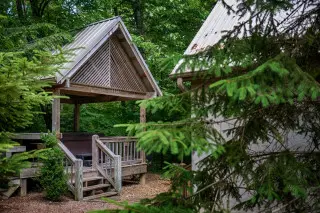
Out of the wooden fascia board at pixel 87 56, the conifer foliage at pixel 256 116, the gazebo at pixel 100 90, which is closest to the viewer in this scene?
the conifer foliage at pixel 256 116

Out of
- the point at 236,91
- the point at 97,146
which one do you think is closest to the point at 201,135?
the point at 236,91

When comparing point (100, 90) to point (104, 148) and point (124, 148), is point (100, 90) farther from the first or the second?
point (124, 148)

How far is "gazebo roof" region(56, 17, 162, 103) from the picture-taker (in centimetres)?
1048

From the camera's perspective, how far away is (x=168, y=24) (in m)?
17.0

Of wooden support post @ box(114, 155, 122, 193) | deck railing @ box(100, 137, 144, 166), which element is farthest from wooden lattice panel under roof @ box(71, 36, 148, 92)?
wooden support post @ box(114, 155, 122, 193)

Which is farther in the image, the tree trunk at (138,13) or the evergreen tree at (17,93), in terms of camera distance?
the tree trunk at (138,13)

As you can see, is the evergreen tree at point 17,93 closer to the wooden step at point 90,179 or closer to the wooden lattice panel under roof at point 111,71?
the wooden step at point 90,179

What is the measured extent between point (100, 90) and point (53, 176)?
11.2 feet

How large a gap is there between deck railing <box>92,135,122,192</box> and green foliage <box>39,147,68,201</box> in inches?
61.5

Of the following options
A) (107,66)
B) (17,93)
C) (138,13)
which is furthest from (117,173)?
(138,13)

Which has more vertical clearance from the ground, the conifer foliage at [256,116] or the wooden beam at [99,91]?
the wooden beam at [99,91]

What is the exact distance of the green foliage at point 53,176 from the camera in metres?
8.79

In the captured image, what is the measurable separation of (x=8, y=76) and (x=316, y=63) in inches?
152

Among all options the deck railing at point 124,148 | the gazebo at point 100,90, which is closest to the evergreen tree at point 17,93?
the gazebo at point 100,90
